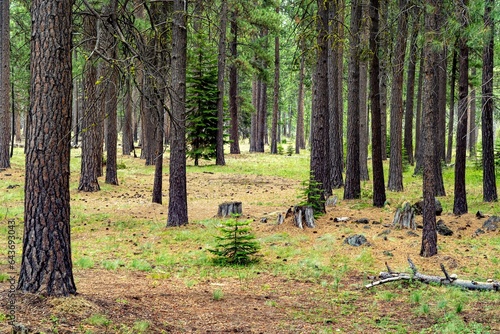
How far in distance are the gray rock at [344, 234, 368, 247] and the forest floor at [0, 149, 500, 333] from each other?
0.15m

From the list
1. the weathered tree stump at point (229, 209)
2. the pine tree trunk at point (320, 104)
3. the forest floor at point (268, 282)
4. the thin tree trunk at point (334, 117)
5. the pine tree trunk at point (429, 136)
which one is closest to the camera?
the forest floor at point (268, 282)

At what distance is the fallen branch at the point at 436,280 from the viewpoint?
732 cm

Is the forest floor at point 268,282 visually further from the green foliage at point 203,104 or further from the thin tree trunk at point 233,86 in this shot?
the thin tree trunk at point 233,86

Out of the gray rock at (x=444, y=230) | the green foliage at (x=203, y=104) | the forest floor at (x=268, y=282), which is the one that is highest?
the green foliage at (x=203, y=104)

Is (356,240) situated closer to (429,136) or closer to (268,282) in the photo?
(429,136)

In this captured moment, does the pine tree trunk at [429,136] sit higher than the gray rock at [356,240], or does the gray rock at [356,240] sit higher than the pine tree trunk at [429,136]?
the pine tree trunk at [429,136]

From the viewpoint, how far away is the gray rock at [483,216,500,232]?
35.3ft

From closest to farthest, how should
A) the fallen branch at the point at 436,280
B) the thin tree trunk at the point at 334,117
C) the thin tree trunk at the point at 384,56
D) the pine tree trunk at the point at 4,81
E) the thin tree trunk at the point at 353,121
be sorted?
the fallen branch at the point at 436,280
the thin tree trunk at the point at 384,56
the thin tree trunk at the point at 353,121
the thin tree trunk at the point at 334,117
the pine tree trunk at the point at 4,81

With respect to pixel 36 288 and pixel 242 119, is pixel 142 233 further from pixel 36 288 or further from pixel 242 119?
pixel 242 119

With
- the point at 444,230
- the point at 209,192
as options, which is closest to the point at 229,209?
the point at 444,230

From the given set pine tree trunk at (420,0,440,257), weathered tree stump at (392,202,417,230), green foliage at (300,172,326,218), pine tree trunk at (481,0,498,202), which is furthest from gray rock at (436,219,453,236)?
pine tree trunk at (481,0,498,202)

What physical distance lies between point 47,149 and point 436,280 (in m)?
5.98

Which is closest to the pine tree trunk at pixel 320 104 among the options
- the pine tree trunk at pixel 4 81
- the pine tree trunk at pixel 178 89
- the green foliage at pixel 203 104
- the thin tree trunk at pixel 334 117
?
the pine tree trunk at pixel 178 89

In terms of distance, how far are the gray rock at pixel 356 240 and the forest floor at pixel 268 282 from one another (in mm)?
149
